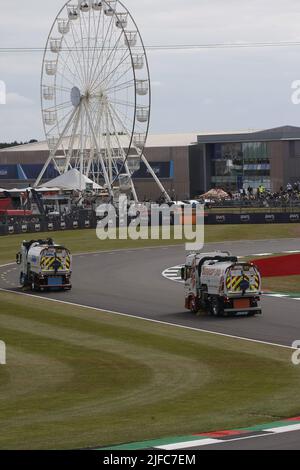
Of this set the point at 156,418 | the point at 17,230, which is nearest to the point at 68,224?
Answer: the point at 17,230

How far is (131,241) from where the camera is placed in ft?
242

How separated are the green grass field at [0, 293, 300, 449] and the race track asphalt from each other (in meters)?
1.62

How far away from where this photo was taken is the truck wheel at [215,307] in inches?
1379

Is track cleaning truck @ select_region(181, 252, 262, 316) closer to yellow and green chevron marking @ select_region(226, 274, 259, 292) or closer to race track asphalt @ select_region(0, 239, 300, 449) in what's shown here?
yellow and green chevron marking @ select_region(226, 274, 259, 292)

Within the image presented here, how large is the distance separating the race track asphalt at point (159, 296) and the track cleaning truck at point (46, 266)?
71 cm

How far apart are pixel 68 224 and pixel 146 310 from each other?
44536mm

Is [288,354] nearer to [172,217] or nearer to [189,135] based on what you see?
[172,217]

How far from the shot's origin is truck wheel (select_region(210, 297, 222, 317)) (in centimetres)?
3503

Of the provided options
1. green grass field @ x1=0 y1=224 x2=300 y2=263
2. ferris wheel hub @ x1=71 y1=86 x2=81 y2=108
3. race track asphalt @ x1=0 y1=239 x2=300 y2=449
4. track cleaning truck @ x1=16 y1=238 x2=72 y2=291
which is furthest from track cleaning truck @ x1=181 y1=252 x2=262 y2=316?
ferris wheel hub @ x1=71 y1=86 x2=81 y2=108

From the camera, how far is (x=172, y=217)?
266 feet

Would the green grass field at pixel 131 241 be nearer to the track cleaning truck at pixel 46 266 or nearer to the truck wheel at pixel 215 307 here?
the track cleaning truck at pixel 46 266

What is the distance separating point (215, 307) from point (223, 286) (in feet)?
3.99

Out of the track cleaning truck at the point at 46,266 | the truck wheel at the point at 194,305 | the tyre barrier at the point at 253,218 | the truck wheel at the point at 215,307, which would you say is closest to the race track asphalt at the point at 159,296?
the truck wheel at the point at 194,305

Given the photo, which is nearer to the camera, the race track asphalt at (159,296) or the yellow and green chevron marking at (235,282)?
the race track asphalt at (159,296)
